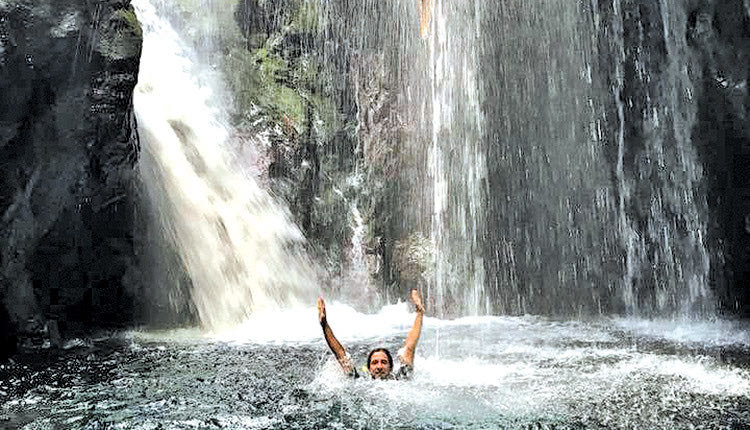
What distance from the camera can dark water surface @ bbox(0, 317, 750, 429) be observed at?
5578 millimetres

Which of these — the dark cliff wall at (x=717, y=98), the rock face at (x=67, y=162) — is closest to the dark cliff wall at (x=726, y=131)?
the dark cliff wall at (x=717, y=98)

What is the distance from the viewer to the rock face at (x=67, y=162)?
365 inches

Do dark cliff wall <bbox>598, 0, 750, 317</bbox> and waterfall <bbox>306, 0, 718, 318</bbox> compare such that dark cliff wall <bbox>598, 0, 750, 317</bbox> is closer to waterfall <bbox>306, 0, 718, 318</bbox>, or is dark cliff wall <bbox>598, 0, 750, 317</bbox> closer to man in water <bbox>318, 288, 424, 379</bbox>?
Answer: waterfall <bbox>306, 0, 718, 318</bbox>

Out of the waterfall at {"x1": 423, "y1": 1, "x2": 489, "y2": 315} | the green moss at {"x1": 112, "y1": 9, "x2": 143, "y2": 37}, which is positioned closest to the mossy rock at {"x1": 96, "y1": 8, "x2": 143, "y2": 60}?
the green moss at {"x1": 112, "y1": 9, "x2": 143, "y2": 37}

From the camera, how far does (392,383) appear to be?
6.78 metres

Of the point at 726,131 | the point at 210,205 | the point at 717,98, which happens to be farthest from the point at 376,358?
the point at 717,98

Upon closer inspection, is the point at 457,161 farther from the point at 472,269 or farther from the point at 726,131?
the point at 726,131

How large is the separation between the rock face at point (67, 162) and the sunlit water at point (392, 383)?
975 mm

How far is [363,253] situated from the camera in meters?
15.2

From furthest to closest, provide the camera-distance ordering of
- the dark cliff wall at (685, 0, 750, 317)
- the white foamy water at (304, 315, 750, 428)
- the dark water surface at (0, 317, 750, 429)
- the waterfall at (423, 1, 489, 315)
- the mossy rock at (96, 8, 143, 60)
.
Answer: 1. the waterfall at (423, 1, 489, 315)
2. the dark cliff wall at (685, 0, 750, 317)
3. the mossy rock at (96, 8, 143, 60)
4. the white foamy water at (304, 315, 750, 428)
5. the dark water surface at (0, 317, 750, 429)

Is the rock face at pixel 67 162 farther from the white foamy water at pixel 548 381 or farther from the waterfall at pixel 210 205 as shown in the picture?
the white foamy water at pixel 548 381

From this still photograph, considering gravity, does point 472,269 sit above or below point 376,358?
above

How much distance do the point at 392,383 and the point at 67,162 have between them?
619cm

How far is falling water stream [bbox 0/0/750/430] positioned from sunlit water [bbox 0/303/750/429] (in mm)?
35
